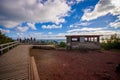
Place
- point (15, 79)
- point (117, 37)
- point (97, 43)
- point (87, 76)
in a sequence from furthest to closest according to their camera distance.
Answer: point (117, 37) < point (97, 43) < point (87, 76) < point (15, 79)

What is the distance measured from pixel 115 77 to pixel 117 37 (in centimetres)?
1653

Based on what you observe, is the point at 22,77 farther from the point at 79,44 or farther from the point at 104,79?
the point at 79,44

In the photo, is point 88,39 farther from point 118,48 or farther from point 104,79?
point 104,79

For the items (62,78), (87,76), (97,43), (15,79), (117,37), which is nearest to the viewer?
(15,79)

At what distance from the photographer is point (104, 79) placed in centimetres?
677

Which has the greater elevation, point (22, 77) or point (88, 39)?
point (88, 39)

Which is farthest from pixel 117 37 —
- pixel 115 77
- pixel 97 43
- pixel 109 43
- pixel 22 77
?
pixel 22 77

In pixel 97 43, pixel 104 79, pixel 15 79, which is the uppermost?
pixel 97 43

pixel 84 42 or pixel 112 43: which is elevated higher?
pixel 84 42

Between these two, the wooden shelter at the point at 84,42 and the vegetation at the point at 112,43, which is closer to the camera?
the wooden shelter at the point at 84,42

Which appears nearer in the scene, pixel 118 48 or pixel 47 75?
pixel 47 75

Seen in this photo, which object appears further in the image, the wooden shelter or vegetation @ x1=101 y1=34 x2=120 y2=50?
vegetation @ x1=101 y1=34 x2=120 y2=50

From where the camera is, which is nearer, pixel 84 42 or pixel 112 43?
pixel 84 42

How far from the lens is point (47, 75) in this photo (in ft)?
23.4
